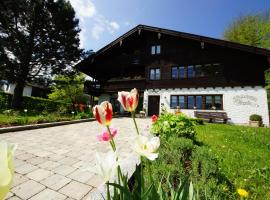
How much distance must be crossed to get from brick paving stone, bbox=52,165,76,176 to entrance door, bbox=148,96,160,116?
58.2ft

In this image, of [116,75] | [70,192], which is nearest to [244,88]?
[116,75]

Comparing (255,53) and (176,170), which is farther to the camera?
(255,53)

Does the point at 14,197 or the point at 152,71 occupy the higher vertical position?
the point at 152,71

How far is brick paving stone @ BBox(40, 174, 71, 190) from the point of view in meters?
3.05

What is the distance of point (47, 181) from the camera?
10.6ft

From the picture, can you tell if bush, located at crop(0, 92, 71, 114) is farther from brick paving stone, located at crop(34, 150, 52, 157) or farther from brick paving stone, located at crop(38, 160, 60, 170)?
brick paving stone, located at crop(38, 160, 60, 170)

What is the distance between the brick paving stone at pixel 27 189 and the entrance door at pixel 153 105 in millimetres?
18589

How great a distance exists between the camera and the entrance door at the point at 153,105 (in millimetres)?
21297

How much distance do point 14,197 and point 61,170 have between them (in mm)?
1070

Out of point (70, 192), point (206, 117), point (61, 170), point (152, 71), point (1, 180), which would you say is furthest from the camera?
point (152, 71)

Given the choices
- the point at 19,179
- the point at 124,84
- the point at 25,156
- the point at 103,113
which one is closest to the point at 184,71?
the point at 124,84

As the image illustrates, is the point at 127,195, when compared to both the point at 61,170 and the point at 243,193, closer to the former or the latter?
the point at 243,193

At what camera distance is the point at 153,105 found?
21.5 m

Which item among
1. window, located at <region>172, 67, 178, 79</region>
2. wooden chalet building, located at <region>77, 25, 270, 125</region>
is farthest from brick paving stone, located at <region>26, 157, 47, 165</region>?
window, located at <region>172, 67, 178, 79</region>
